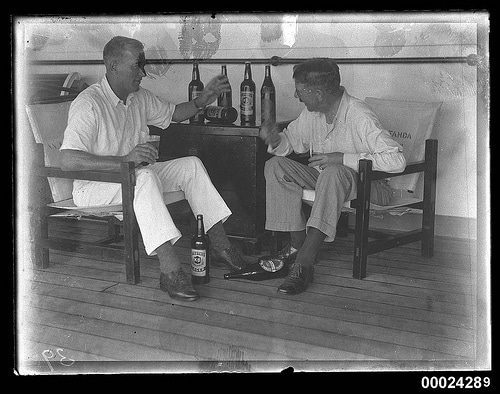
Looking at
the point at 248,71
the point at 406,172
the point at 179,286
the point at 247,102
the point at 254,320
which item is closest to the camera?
the point at 254,320

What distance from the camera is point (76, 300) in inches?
114

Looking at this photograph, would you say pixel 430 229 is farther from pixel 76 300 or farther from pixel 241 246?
pixel 76 300

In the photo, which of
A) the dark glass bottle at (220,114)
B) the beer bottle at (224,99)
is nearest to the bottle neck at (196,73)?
the beer bottle at (224,99)

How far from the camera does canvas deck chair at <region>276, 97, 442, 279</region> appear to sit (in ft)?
10.2

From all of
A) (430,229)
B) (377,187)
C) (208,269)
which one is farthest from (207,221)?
(430,229)

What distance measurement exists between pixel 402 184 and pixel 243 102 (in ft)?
2.78

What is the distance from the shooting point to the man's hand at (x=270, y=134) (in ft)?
10.9

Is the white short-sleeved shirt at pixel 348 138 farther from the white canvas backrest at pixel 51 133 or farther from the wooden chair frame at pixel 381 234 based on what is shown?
the white canvas backrest at pixel 51 133

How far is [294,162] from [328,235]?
1.28ft

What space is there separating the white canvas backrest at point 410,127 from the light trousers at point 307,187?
176 mm

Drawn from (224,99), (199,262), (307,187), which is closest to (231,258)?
(199,262)

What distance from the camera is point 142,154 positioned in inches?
117

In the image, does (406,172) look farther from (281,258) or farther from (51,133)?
(51,133)

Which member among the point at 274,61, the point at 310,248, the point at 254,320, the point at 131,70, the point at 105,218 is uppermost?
the point at 274,61
